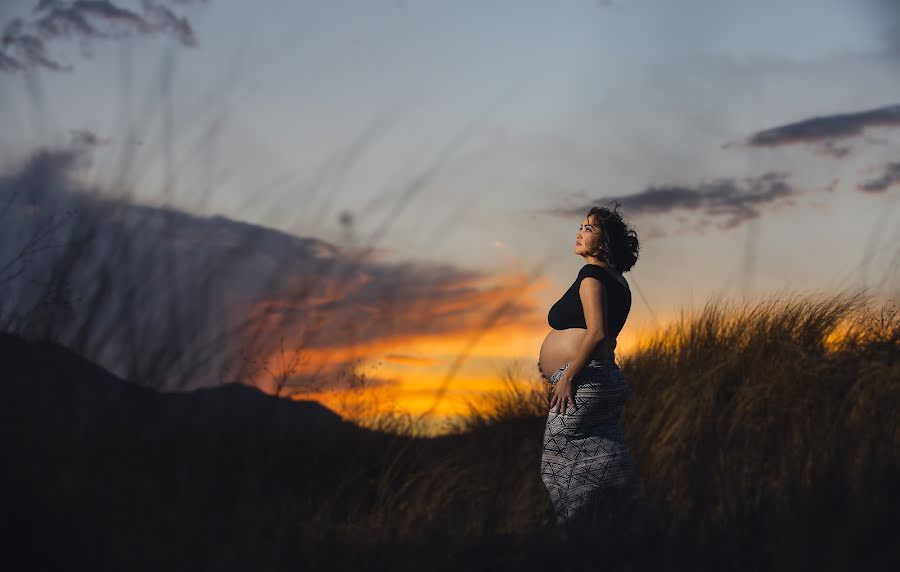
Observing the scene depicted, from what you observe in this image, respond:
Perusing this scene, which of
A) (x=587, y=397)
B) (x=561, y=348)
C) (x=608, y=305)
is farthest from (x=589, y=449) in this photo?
(x=608, y=305)

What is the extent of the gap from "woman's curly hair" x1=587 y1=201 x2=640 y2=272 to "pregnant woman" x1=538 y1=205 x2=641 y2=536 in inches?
1.5

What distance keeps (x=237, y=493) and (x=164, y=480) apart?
0.82ft

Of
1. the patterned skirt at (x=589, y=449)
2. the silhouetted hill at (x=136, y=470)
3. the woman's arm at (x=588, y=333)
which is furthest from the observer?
the patterned skirt at (x=589, y=449)

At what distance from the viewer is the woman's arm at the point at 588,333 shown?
15.3 ft

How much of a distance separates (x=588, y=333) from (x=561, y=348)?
13.4 inches

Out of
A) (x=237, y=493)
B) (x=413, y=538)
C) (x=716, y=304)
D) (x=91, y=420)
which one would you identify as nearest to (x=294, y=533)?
Answer: (x=237, y=493)

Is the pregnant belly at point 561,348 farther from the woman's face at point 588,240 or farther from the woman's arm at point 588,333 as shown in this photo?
the woman's face at point 588,240

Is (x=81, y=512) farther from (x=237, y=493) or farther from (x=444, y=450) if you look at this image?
(x=444, y=450)

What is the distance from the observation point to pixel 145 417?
2.95m

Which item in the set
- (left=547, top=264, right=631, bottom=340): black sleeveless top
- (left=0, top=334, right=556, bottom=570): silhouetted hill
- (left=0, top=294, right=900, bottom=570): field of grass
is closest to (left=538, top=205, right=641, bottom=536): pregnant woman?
(left=547, top=264, right=631, bottom=340): black sleeveless top

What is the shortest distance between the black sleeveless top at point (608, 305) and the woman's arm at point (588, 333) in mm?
90

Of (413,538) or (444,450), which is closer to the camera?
(413,538)

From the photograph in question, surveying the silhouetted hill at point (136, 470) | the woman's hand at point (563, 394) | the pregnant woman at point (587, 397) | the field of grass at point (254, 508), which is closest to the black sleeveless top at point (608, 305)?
the pregnant woman at point (587, 397)

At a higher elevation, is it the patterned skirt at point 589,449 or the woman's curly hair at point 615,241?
the woman's curly hair at point 615,241
